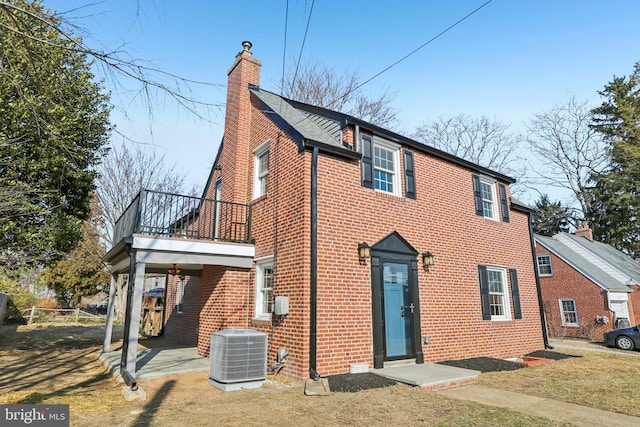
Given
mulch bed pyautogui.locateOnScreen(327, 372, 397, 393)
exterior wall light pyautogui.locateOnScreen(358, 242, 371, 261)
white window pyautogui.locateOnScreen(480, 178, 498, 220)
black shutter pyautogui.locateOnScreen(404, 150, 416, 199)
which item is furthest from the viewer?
white window pyautogui.locateOnScreen(480, 178, 498, 220)

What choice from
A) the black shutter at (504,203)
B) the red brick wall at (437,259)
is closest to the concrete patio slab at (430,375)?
the red brick wall at (437,259)

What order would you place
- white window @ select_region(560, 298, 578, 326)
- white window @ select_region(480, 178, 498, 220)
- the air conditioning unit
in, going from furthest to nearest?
1. white window @ select_region(560, 298, 578, 326)
2. white window @ select_region(480, 178, 498, 220)
3. the air conditioning unit

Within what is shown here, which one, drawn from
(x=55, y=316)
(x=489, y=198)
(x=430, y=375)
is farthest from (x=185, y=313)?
(x=55, y=316)

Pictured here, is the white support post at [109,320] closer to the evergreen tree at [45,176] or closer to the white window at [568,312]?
the evergreen tree at [45,176]

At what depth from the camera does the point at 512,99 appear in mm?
9336

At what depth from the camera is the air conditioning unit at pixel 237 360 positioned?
20.8 feet

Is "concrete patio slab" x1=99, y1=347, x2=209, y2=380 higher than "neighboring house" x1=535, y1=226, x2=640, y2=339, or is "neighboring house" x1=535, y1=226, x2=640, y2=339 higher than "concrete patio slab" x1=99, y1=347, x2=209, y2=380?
"neighboring house" x1=535, y1=226, x2=640, y2=339

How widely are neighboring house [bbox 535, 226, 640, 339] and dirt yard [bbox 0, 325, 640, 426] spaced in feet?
41.3

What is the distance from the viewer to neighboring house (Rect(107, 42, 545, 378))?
7.27 m

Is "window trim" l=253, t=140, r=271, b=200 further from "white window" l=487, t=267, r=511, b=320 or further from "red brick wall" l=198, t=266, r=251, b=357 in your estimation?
"white window" l=487, t=267, r=511, b=320

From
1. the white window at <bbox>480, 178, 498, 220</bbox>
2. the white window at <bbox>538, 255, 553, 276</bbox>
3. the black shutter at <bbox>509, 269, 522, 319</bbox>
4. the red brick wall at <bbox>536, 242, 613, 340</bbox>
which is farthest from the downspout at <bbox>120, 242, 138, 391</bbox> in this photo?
the white window at <bbox>538, 255, 553, 276</bbox>

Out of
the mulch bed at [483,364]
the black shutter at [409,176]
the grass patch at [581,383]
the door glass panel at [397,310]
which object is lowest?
the grass patch at [581,383]

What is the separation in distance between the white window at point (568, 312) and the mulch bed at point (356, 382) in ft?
59.2

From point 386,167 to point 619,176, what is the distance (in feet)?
93.5
